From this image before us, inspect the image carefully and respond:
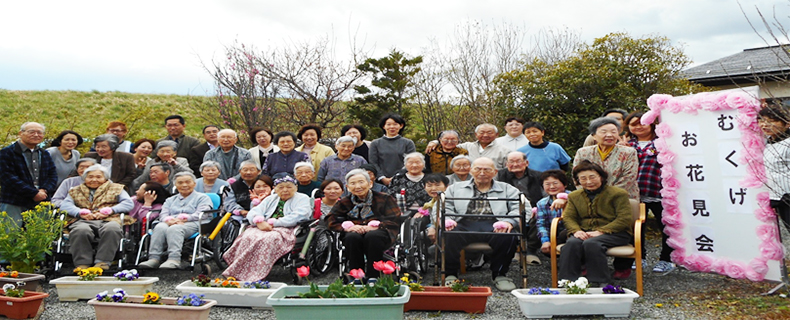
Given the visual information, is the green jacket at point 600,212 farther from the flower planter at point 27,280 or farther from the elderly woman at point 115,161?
the elderly woman at point 115,161

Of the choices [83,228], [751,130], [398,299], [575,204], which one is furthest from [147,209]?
[751,130]

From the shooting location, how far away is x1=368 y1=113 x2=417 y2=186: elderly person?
6.57m

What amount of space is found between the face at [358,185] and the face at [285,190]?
0.58 metres

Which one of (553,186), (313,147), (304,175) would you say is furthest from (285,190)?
(553,186)

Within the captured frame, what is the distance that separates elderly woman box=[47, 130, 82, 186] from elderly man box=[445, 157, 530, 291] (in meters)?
4.27

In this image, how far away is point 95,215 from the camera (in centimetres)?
543

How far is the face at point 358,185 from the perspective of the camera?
5.14m

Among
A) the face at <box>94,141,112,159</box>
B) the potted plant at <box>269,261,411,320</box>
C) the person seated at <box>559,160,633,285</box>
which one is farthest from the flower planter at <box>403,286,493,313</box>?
the face at <box>94,141,112,159</box>

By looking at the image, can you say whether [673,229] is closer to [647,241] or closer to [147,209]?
[647,241]

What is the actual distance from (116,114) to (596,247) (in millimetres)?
22670

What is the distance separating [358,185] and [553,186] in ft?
5.73

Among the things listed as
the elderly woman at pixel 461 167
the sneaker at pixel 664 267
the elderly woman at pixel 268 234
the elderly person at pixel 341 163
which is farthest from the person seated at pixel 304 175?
the sneaker at pixel 664 267

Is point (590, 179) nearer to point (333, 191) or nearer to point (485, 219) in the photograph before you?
point (485, 219)

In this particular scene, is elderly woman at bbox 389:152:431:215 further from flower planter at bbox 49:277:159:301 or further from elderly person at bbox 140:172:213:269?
flower planter at bbox 49:277:159:301
